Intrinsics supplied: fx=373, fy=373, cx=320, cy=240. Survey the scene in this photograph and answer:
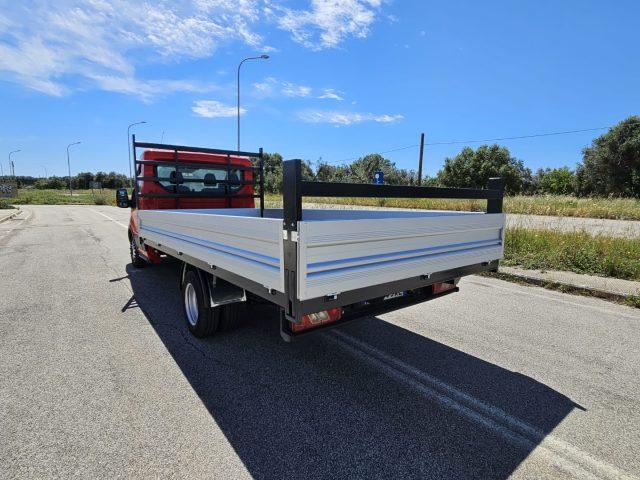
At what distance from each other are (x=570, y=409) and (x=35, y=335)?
5.26 m

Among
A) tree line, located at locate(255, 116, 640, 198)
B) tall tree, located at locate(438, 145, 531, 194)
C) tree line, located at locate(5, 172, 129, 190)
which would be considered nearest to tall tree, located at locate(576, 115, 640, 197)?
tree line, located at locate(255, 116, 640, 198)

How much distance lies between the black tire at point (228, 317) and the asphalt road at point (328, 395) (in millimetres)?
146

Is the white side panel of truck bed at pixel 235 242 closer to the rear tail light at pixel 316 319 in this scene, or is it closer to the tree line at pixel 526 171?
the rear tail light at pixel 316 319

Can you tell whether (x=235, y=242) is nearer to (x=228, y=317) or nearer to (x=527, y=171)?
(x=228, y=317)

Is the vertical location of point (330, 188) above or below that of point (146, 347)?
above

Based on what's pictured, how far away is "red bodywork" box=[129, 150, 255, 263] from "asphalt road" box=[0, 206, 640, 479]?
1.76 metres

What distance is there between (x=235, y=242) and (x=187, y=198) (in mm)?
3830

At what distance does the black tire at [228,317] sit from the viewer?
393cm

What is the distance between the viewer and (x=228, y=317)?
13.0ft

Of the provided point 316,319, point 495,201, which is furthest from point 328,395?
point 495,201

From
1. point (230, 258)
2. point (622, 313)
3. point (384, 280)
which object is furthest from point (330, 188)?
point (622, 313)

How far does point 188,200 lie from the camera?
6.28 m

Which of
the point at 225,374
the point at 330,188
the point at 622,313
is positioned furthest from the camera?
the point at 622,313

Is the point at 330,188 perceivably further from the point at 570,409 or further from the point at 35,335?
the point at 35,335
